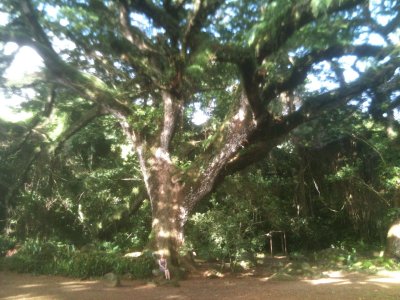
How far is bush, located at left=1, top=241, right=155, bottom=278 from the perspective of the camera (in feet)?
32.2

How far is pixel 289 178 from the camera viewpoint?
15789 mm

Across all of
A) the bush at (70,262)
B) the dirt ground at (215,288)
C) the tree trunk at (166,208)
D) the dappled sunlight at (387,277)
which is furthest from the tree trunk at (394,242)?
the bush at (70,262)

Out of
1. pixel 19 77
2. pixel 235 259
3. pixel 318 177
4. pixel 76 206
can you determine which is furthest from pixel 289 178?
pixel 19 77

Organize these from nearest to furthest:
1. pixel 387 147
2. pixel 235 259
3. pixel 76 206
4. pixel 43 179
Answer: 1. pixel 235 259
2. pixel 387 147
3. pixel 43 179
4. pixel 76 206

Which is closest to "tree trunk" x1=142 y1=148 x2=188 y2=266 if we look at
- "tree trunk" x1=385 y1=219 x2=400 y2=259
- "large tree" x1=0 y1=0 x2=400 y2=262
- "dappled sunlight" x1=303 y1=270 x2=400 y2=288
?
"large tree" x1=0 y1=0 x2=400 y2=262

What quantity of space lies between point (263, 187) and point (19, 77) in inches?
328

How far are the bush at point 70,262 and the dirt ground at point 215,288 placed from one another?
42 cm

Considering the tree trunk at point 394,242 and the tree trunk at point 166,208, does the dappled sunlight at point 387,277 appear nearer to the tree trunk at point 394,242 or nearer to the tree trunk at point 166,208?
the tree trunk at point 394,242

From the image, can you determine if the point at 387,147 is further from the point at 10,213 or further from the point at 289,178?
the point at 10,213

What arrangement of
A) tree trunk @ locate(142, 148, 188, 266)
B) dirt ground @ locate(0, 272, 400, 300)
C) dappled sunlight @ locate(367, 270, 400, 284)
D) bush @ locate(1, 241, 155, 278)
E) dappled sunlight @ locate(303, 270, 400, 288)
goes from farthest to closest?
tree trunk @ locate(142, 148, 188, 266) < bush @ locate(1, 241, 155, 278) < dappled sunlight @ locate(367, 270, 400, 284) < dappled sunlight @ locate(303, 270, 400, 288) < dirt ground @ locate(0, 272, 400, 300)

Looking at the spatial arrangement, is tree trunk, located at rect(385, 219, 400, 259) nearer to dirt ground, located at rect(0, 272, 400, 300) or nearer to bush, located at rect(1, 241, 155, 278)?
dirt ground, located at rect(0, 272, 400, 300)

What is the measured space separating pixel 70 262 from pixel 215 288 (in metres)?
4.31

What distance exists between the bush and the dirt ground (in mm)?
418

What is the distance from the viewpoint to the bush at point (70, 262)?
9.81m
